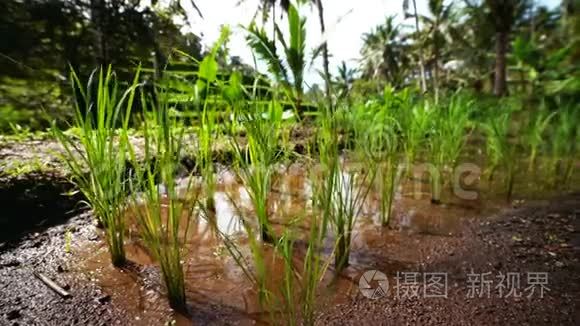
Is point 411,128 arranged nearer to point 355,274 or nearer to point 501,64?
point 355,274

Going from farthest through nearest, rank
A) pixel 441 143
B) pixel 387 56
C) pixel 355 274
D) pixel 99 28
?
pixel 387 56 < pixel 99 28 < pixel 441 143 < pixel 355 274

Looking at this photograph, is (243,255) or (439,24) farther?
(439,24)

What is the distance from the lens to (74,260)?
155 centimetres

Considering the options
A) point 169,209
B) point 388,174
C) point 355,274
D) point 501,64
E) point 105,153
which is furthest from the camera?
point 501,64

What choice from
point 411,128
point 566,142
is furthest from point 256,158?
point 566,142

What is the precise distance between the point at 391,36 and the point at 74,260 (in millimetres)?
25791

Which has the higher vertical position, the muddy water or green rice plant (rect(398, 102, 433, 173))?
green rice plant (rect(398, 102, 433, 173))

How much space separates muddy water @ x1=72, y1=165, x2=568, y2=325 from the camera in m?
1.23

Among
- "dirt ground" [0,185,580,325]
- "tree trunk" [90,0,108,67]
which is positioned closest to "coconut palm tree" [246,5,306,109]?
"dirt ground" [0,185,580,325]

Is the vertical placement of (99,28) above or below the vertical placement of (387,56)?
below

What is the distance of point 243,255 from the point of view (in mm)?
1665

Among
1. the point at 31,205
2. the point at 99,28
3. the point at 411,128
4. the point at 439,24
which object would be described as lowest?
the point at 31,205

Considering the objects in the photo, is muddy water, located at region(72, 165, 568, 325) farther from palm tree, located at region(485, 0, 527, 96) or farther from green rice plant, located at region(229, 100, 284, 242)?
palm tree, located at region(485, 0, 527, 96)

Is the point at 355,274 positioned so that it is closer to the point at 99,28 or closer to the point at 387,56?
the point at 99,28
